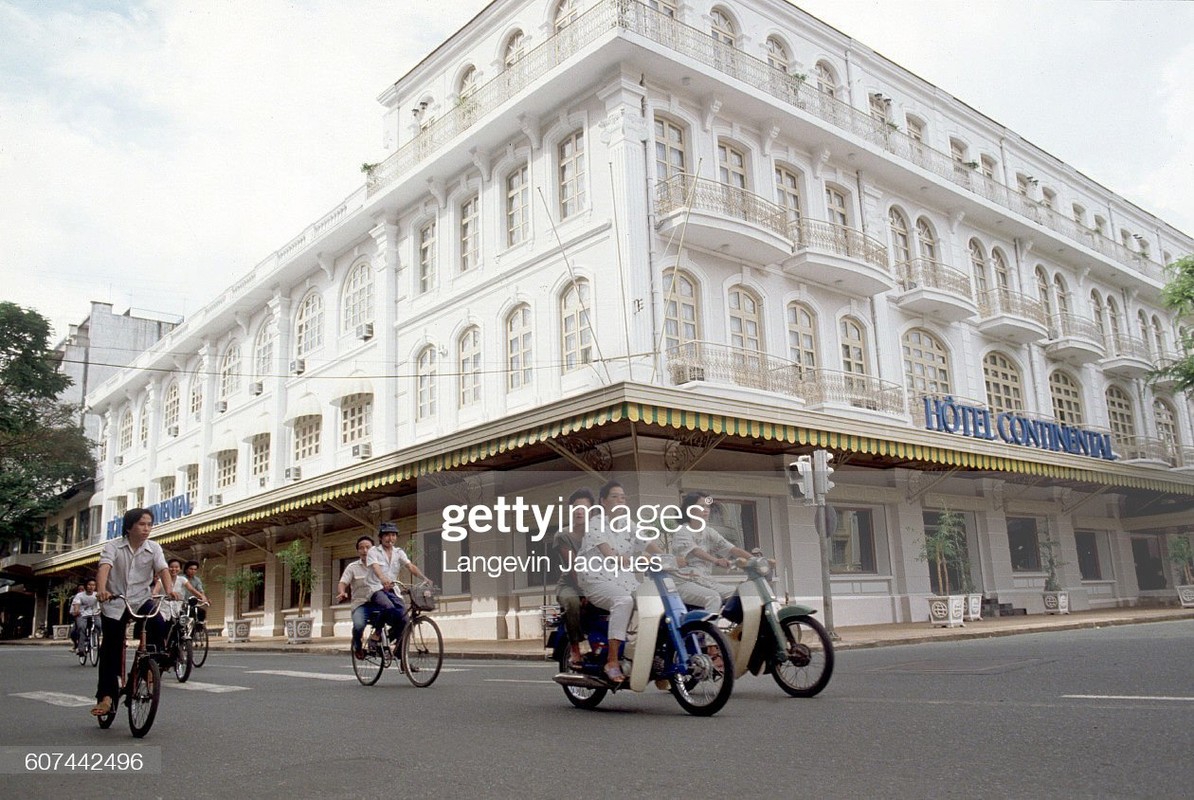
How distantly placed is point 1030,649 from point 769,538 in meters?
8.19

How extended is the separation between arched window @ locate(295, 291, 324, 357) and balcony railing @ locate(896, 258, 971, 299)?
16888 mm

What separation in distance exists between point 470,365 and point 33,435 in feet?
104

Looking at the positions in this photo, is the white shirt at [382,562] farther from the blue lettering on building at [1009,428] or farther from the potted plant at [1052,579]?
the potted plant at [1052,579]

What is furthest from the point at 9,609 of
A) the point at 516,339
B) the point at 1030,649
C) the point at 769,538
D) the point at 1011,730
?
the point at 1011,730

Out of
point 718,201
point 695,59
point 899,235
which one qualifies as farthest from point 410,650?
point 899,235

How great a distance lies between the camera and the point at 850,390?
21.8 m

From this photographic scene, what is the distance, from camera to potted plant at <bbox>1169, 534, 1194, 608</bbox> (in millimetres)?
24591

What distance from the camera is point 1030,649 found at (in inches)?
469

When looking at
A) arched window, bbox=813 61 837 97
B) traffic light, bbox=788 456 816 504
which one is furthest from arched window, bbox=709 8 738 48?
traffic light, bbox=788 456 816 504

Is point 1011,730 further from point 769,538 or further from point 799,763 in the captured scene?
point 769,538

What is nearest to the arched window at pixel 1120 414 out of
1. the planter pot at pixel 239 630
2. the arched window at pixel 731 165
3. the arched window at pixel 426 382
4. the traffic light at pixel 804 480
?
the arched window at pixel 731 165

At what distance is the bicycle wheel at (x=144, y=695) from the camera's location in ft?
20.5

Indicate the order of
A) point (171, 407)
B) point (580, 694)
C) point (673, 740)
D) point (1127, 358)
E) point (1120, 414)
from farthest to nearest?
point (171, 407) < point (1120, 414) < point (1127, 358) < point (580, 694) < point (673, 740)

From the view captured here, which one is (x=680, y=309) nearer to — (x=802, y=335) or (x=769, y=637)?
(x=802, y=335)
